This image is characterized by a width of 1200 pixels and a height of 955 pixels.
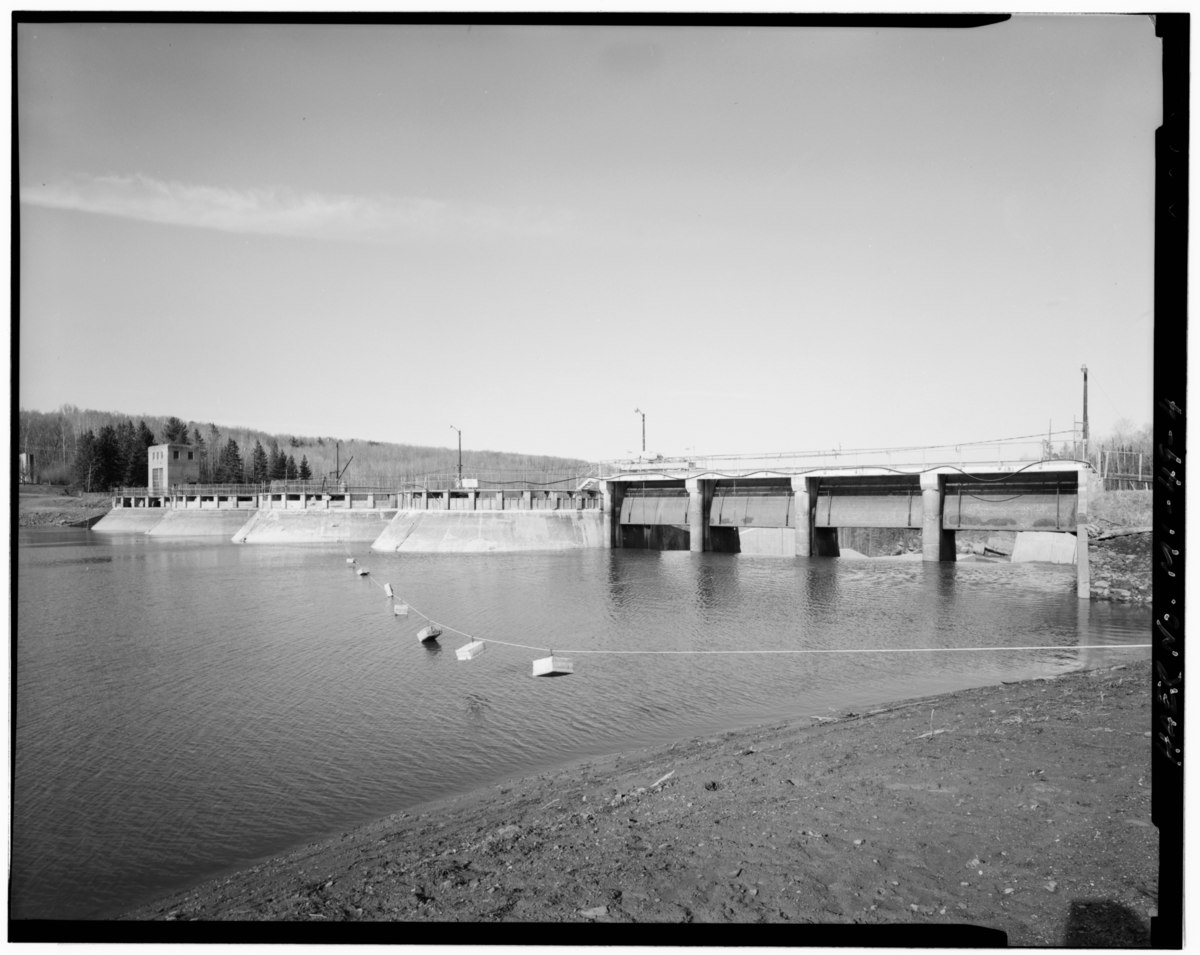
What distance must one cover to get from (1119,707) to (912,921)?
4.79 meters

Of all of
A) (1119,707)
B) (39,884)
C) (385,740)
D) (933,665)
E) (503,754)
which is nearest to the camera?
(39,884)

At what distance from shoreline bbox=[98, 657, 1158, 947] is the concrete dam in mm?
14055

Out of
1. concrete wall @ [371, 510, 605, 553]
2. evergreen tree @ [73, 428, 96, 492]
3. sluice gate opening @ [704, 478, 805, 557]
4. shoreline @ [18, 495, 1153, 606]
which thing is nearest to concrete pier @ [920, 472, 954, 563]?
sluice gate opening @ [704, 478, 805, 557]

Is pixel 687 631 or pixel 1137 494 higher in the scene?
pixel 1137 494

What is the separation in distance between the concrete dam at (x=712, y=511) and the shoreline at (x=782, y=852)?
1405 centimetres

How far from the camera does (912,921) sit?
14.7ft

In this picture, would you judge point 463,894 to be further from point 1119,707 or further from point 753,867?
point 1119,707

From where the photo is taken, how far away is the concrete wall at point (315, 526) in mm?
47688

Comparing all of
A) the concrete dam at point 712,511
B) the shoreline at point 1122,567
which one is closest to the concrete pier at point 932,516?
the concrete dam at point 712,511

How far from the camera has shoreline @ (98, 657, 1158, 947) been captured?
457cm

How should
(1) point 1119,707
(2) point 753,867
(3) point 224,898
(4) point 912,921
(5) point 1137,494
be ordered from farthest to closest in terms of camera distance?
(5) point 1137,494 → (1) point 1119,707 → (3) point 224,898 → (2) point 753,867 → (4) point 912,921

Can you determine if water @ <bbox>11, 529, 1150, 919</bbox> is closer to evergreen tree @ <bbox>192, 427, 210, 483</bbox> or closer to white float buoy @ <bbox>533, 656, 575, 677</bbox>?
white float buoy @ <bbox>533, 656, 575, 677</bbox>

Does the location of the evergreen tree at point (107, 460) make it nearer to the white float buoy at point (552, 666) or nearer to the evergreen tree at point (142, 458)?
the evergreen tree at point (142, 458)

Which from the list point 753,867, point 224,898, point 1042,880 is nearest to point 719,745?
point 753,867
